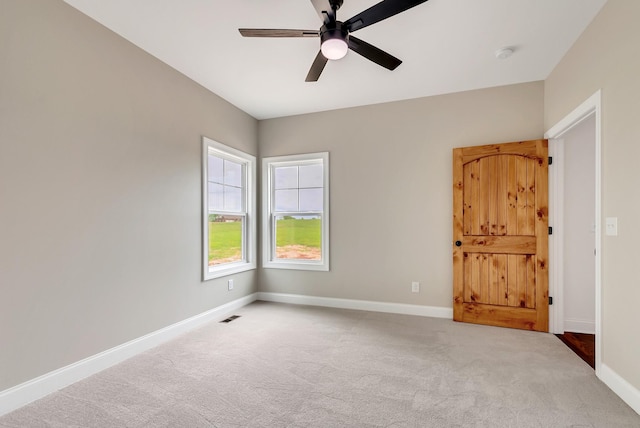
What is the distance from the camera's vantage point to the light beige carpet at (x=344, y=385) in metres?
1.84

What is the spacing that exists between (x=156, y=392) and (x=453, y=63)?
3833 millimetres

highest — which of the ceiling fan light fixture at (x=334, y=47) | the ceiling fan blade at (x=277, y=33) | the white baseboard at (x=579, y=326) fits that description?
the ceiling fan blade at (x=277, y=33)

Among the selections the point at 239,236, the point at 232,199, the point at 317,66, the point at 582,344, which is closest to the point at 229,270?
the point at 239,236

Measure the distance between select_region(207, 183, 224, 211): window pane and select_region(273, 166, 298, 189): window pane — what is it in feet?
3.12

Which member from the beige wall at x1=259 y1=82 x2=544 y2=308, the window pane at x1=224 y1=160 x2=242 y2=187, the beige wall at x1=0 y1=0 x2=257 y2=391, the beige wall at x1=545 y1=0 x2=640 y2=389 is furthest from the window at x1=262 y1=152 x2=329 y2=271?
the beige wall at x1=545 y1=0 x2=640 y2=389

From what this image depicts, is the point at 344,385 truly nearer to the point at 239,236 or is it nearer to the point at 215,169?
the point at 239,236

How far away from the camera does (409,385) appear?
2201 millimetres

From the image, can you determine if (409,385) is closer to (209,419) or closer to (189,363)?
(209,419)

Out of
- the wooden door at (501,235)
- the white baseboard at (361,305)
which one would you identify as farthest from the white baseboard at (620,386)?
the white baseboard at (361,305)

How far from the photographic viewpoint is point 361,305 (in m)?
4.12

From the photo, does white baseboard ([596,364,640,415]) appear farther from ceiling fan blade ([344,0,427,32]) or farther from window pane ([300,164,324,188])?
window pane ([300,164,324,188])

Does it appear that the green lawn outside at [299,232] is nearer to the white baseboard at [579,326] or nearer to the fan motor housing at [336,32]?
the fan motor housing at [336,32]

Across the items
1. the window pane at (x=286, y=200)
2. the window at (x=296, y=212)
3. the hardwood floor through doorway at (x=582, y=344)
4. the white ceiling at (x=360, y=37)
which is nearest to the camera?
the white ceiling at (x=360, y=37)

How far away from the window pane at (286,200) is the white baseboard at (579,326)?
3.56 metres
